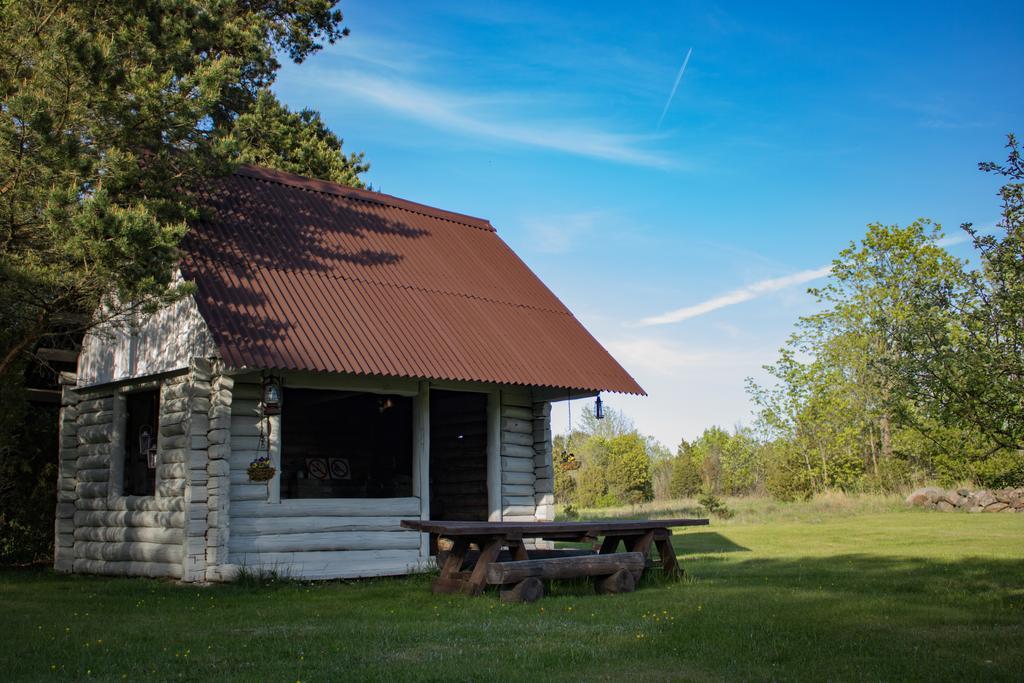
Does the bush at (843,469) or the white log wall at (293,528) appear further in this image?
the bush at (843,469)

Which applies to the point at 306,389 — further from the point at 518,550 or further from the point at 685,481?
the point at 685,481

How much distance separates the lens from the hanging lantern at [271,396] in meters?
11.6

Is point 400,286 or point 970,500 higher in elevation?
point 400,286

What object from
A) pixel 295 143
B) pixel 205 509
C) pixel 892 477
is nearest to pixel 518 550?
pixel 205 509

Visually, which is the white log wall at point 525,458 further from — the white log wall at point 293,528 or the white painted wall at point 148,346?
the white painted wall at point 148,346

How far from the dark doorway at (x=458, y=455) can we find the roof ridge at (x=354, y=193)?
370 cm

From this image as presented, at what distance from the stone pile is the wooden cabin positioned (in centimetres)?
1396

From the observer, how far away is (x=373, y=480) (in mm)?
18141

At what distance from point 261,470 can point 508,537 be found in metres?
3.57

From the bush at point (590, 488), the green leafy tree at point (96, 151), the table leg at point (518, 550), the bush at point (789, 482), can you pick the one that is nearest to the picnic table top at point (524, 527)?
the table leg at point (518, 550)

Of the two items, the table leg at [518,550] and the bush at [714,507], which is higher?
the table leg at [518,550]

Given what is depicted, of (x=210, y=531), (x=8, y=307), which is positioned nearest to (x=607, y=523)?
(x=210, y=531)

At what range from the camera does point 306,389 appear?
1490 centimetres

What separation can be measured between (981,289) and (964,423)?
49.7 inches
